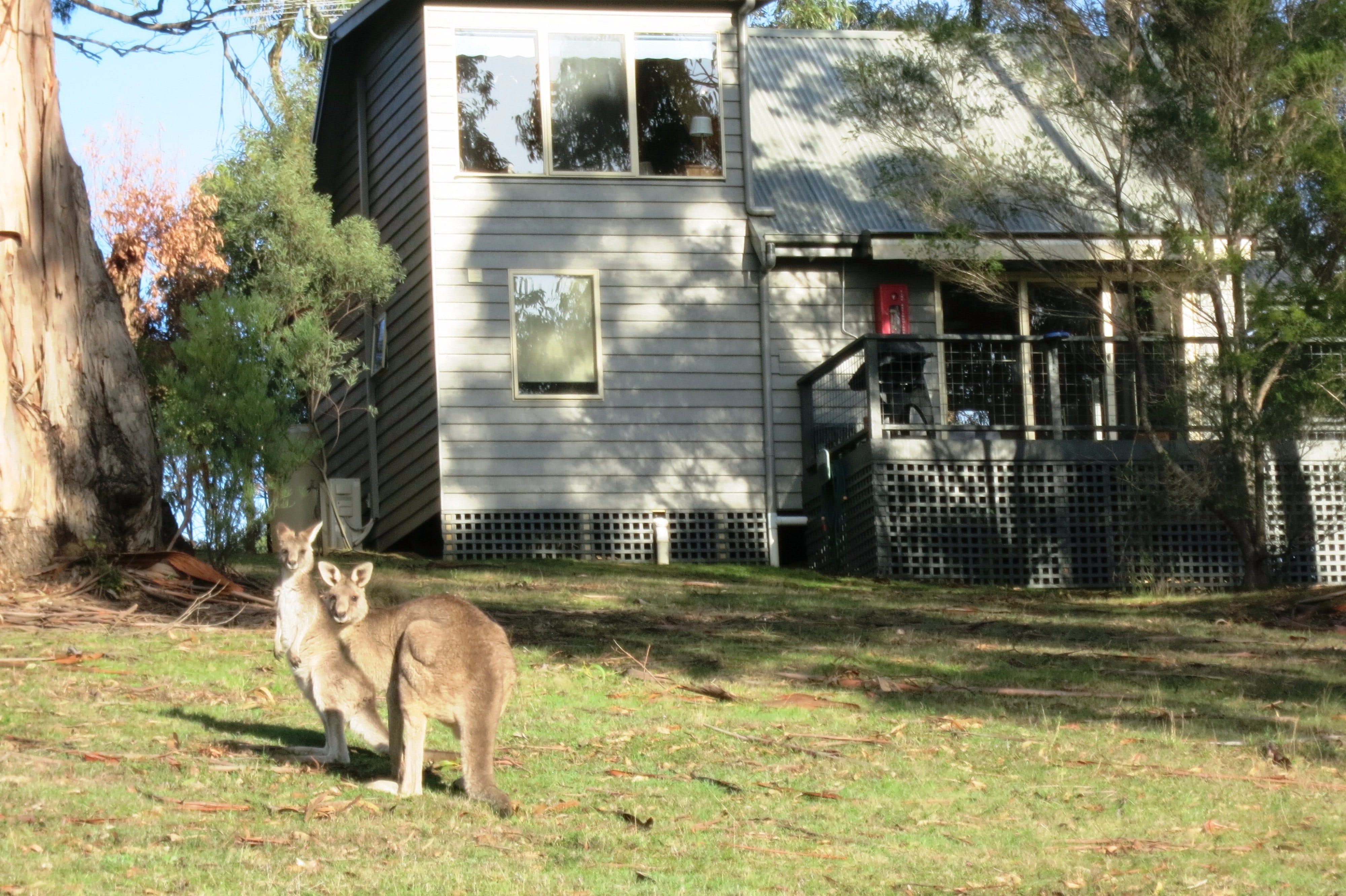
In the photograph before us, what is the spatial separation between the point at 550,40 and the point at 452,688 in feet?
47.7

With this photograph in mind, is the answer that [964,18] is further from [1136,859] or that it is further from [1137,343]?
[1136,859]

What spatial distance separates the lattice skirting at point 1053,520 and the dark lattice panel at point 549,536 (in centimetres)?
261

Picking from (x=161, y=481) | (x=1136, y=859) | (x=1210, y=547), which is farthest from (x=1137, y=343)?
(x=1136, y=859)

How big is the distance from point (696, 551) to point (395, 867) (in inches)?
554

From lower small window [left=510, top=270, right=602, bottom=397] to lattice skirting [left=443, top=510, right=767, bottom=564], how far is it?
1.51 metres

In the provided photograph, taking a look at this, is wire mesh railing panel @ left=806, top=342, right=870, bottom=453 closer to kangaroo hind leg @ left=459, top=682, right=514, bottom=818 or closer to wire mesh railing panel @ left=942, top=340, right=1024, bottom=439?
wire mesh railing panel @ left=942, top=340, right=1024, bottom=439

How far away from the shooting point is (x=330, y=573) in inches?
313

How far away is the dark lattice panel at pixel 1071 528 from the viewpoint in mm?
19000

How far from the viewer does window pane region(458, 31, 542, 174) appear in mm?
20516

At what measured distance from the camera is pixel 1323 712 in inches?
417


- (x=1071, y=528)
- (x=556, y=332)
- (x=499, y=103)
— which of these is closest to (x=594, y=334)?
(x=556, y=332)

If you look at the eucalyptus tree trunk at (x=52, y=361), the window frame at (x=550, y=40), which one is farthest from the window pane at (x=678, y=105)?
the eucalyptus tree trunk at (x=52, y=361)

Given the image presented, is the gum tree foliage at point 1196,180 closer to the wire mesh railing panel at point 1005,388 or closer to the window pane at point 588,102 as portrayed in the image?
the wire mesh railing panel at point 1005,388

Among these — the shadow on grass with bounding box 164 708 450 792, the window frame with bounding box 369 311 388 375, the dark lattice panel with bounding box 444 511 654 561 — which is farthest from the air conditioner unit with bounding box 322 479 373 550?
the shadow on grass with bounding box 164 708 450 792
